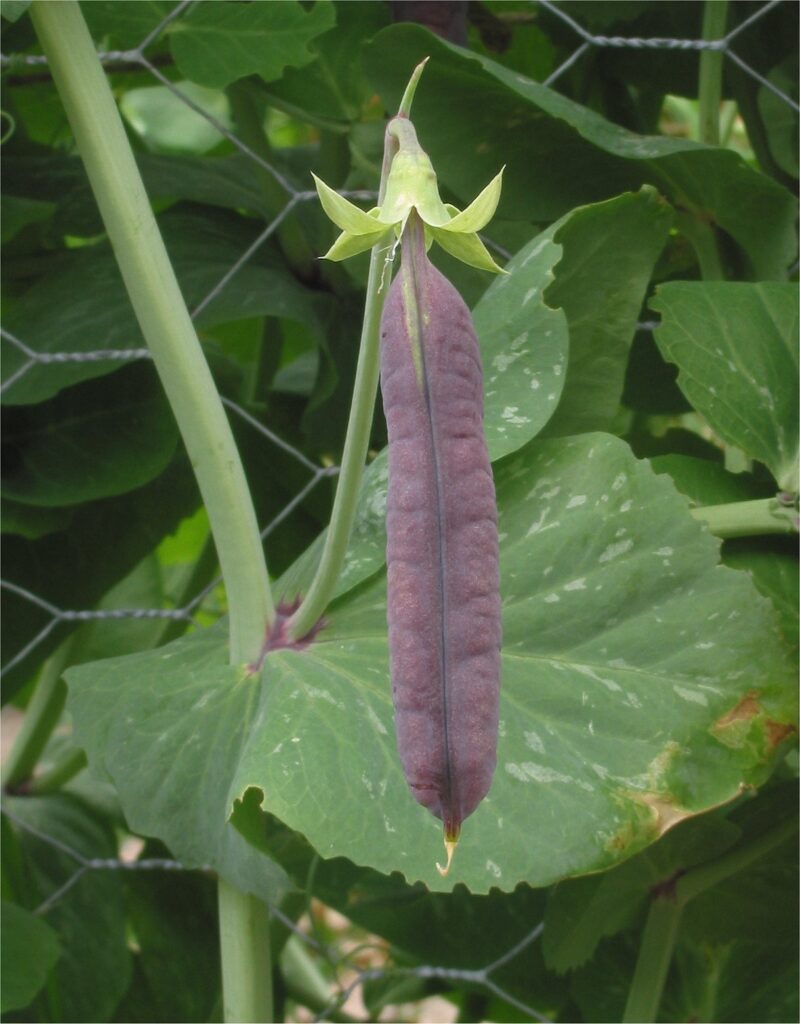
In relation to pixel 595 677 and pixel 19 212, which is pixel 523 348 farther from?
pixel 19 212

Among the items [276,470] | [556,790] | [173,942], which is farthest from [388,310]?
[173,942]

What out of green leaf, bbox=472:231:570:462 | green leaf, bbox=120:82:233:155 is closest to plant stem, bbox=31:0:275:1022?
green leaf, bbox=472:231:570:462

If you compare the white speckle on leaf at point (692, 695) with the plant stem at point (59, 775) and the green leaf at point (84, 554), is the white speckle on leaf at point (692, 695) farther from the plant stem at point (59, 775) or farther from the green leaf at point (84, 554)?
the plant stem at point (59, 775)

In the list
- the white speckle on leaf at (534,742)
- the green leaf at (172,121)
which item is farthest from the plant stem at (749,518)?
the green leaf at (172,121)

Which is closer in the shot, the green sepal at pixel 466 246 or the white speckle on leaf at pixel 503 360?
the green sepal at pixel 466 246

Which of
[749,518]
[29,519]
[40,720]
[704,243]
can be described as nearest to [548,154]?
[704,243]

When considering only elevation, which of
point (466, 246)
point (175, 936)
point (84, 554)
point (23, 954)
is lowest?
point (175, 936)
